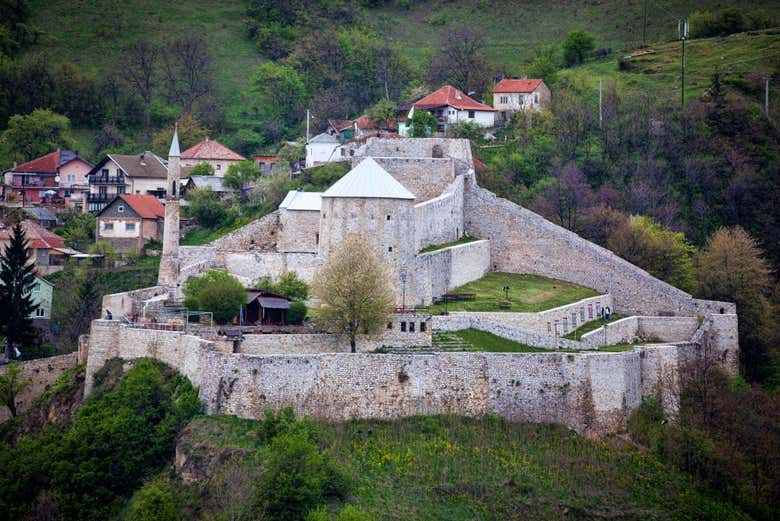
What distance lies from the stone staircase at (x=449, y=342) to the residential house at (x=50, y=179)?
37423mm

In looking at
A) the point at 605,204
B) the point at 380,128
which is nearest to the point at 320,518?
the point at 605,204

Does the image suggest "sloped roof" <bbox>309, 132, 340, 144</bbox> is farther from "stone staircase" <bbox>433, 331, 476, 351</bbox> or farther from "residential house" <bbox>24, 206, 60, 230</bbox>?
"stone staircase" <bbox>433, 331, 476, 351</bbox>

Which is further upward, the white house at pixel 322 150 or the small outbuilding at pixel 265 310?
the white house at pixel 322 150

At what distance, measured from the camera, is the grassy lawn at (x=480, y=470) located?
49.4m

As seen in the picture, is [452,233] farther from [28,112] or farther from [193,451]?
[28,112]

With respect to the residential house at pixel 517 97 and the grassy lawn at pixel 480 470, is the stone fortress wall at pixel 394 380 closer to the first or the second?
the grassy lawn at pixel 480 470

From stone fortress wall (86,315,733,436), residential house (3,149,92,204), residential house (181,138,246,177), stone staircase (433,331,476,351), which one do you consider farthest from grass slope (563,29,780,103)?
stone fortress wall (86,315,733,436)

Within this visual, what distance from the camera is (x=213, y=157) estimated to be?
289 ft

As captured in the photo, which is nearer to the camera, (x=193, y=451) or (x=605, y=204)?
(x=193, y=451)

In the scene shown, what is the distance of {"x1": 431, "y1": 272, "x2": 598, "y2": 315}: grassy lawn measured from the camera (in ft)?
201

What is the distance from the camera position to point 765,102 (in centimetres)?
9506

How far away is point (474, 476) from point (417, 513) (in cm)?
286

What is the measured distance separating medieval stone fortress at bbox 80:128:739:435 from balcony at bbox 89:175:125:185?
19.2 m

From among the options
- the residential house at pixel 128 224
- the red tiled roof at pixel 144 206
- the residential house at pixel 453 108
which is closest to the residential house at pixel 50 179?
the red tiled roof at pixel 144 206
